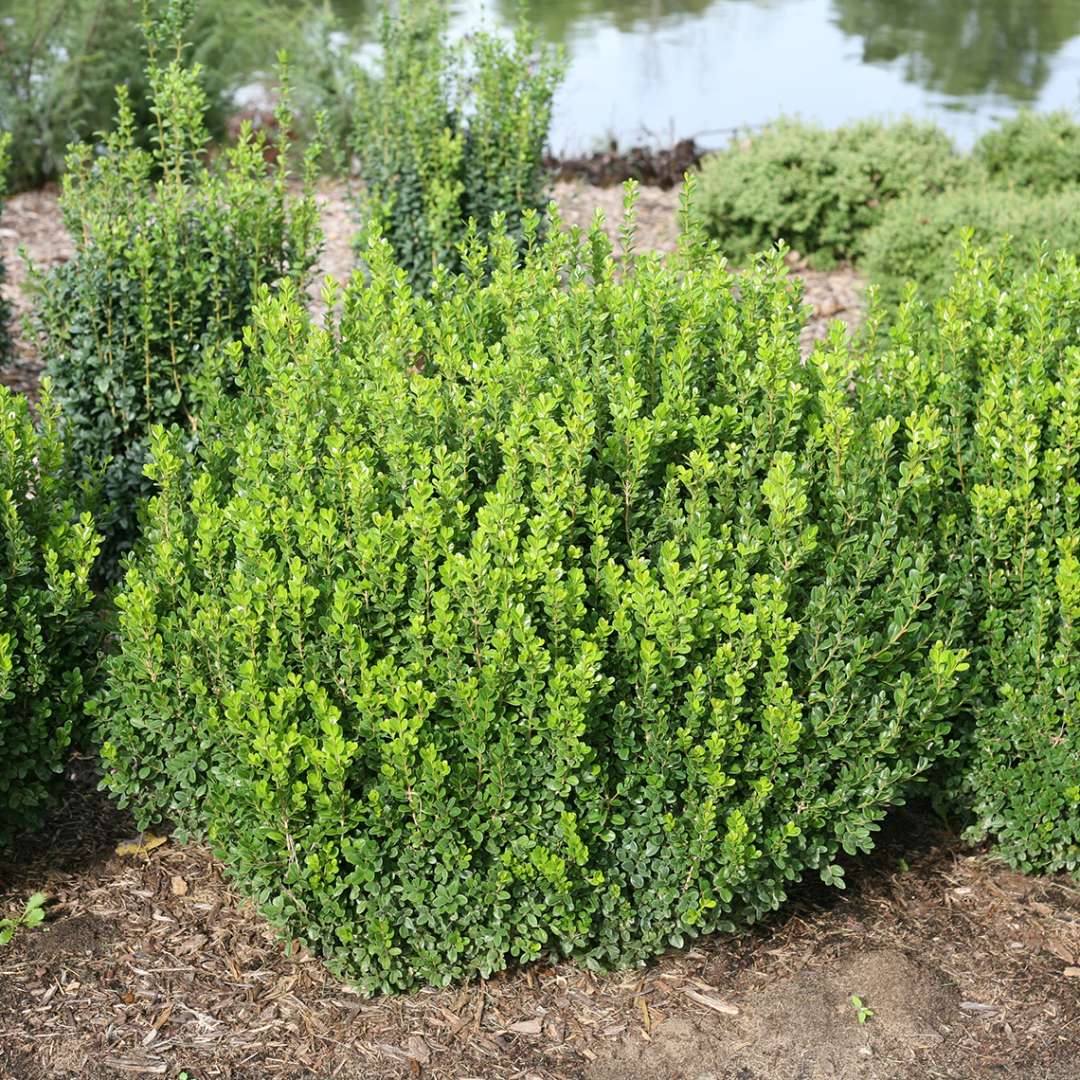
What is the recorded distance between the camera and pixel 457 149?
22.7 ft

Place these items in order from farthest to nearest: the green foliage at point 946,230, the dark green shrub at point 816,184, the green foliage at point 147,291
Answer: the dark green shrub at point 816,184 < the green foliage at point 946,230 < the green foliage at point 147,291

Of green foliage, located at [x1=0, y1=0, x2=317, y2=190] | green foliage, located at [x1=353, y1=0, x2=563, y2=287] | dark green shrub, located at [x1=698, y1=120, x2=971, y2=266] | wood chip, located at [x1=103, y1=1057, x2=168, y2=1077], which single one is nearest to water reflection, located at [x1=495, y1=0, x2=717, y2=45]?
green foliage, located at [x1=0, y1=0, x2=317, y2=190]

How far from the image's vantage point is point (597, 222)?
4219 millimetres

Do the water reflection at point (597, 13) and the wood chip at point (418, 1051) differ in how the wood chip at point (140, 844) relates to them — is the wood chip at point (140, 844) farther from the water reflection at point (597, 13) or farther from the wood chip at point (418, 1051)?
the water reflection at point (597, 13)

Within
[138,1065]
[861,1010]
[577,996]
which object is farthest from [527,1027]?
[138,1065]

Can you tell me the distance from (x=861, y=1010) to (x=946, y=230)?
16.6 feet

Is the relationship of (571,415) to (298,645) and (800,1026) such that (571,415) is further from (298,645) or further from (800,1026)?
(800,1026)

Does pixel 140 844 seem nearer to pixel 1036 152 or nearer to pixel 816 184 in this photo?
pixel 816 184

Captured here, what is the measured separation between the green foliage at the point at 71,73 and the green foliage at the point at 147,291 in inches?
195

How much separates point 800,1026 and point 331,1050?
1.14 metres

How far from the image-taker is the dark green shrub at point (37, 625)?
3553 mm

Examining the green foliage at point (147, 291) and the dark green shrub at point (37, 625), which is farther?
the green foliage at point (147, 291)

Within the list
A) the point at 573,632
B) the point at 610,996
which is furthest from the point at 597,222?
the point at 610,996

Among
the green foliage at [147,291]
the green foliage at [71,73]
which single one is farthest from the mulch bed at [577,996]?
the green foliage at [71,73]
